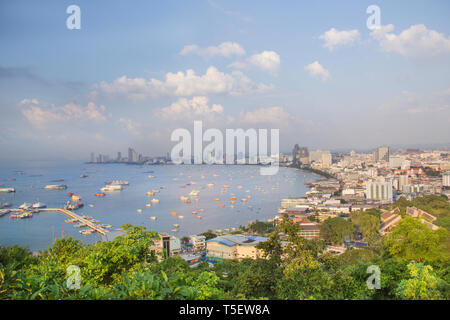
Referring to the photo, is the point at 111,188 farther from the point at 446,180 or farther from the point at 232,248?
the point at 446,180

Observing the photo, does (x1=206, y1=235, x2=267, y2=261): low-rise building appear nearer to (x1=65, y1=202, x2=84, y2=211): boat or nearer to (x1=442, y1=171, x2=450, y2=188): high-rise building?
(x1=65, y1=202, x2=84, y2=211): boat

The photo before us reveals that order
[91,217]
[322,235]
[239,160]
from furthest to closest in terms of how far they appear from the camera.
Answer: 1. [239,160]
2. [91,217]
3. [322,235]

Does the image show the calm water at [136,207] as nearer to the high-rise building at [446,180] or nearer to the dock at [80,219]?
the dock at [80,219]
